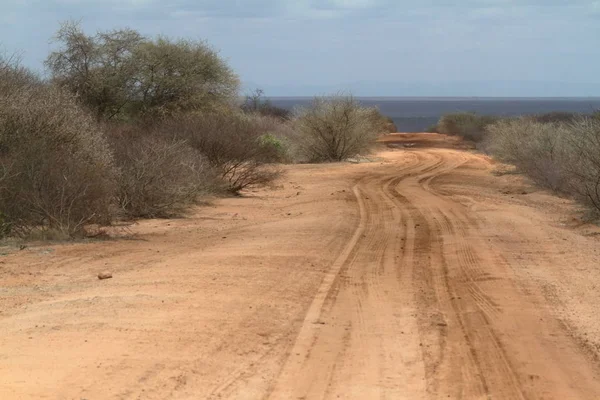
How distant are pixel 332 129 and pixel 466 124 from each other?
33197mm

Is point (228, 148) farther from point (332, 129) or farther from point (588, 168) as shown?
point (332, 129)

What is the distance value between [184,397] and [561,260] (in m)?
8.56

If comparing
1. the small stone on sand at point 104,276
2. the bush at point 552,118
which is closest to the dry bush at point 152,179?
the small stone on sand at point 104,276

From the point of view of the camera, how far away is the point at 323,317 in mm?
8344

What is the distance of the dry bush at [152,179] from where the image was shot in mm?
18172

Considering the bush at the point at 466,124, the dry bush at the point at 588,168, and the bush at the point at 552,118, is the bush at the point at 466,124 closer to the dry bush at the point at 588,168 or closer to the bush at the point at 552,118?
the bush at the point at 552,118

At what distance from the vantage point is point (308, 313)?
850cm

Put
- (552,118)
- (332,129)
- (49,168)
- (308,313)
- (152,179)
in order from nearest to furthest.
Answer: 1. (308,313)
2. (49,168)
3. (152,179)
4. (332,129)
5. (552,118)

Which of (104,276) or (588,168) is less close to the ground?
(588,168)

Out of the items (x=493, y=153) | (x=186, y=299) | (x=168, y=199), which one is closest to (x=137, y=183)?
(x=168, y=199)

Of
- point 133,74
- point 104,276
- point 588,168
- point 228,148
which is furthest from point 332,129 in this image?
point 104,276

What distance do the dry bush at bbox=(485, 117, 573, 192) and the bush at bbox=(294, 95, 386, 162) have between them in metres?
8.61

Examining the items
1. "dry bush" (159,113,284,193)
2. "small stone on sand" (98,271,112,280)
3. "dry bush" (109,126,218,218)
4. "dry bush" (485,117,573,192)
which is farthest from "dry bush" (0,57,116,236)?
"dry bush" (485,117,573,192)

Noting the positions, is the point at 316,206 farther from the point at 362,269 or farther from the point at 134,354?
the point at 134,354
